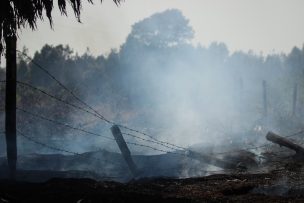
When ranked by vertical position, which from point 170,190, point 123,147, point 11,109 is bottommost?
point 170,190

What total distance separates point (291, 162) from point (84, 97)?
35852 millimetres

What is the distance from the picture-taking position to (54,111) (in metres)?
38.8

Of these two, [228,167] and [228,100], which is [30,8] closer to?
[228,167]

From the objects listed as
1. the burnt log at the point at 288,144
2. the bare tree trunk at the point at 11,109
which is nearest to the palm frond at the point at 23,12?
the bare tree trunk at the point at 11,109

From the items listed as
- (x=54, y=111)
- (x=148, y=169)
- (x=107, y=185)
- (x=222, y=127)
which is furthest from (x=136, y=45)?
(x=107, y=185)

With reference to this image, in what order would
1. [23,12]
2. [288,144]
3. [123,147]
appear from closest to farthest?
[23,12]
[123,147]
[288,144]

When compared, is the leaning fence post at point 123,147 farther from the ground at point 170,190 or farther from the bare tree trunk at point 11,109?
the bare tree trunk at point 11,109

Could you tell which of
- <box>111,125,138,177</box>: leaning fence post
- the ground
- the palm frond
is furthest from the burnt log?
the palm frond

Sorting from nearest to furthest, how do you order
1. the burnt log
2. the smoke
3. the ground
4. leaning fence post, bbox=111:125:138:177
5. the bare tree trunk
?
the ground → the bare tree trunk → leaning fence post, bbox=111:125:138:177 → the burnt log → the smoke

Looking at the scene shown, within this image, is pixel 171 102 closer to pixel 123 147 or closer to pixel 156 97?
pixel 156 97

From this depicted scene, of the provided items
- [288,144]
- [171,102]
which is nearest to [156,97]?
[171,102]

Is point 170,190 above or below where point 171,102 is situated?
below

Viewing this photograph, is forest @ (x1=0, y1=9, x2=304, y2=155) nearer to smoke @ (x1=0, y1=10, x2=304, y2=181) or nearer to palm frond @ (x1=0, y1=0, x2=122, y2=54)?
smoke @ (x1=0, y1=10, x2=304, y2=181)

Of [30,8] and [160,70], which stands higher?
[160,70]
